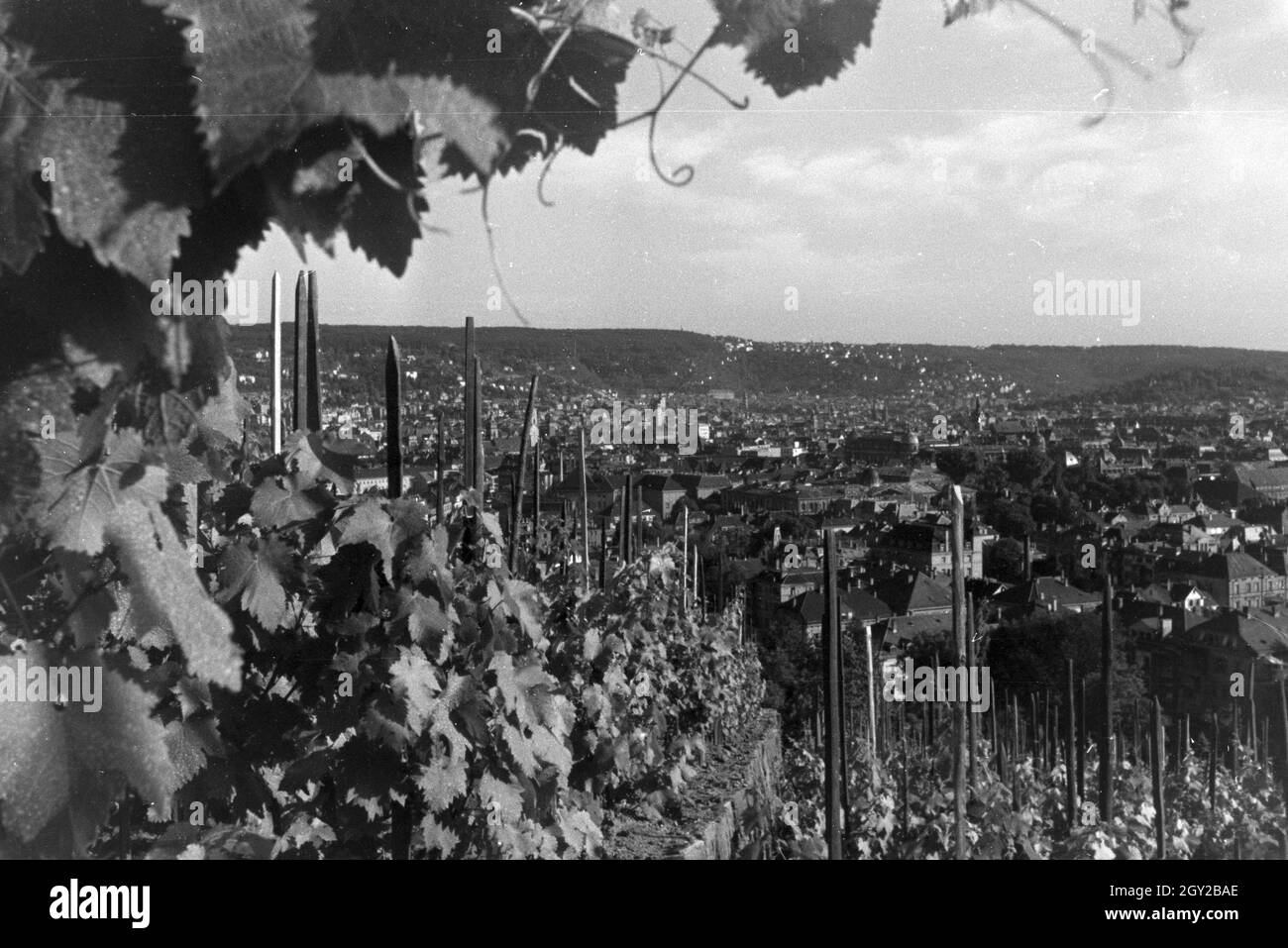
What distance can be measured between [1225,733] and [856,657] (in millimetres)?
938

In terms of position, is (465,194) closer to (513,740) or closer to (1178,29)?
(1178,29)

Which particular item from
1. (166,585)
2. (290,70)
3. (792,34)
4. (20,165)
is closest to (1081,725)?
(792,34)

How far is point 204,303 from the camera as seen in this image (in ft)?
4.10

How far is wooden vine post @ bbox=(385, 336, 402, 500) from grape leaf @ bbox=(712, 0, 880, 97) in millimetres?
978

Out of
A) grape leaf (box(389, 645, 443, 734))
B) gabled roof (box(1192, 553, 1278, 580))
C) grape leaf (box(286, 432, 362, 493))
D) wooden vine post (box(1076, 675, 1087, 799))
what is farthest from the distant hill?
wooden vine post (box(1076, 675, 1087, 799))

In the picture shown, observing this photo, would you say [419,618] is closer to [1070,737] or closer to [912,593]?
[912,593]

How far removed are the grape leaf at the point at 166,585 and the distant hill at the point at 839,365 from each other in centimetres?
69

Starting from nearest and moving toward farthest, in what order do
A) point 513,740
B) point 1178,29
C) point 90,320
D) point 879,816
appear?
point 90,320, point 1178,29, point 513,740, point 879,816

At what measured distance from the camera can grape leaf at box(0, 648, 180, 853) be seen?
4.20 feet

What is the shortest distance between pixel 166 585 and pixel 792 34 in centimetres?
93

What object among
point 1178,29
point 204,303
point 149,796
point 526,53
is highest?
point 1178,29

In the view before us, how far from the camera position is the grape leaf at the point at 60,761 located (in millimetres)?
1281
